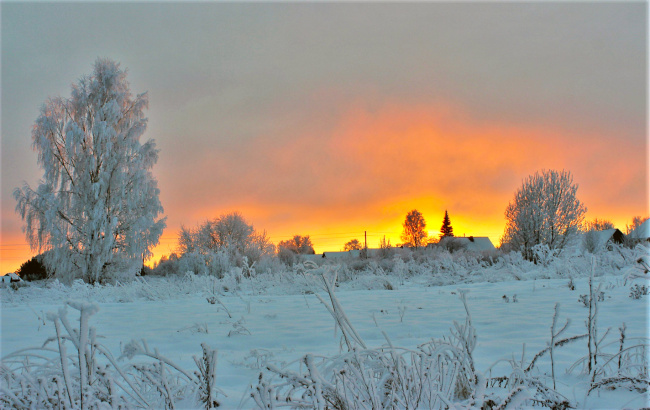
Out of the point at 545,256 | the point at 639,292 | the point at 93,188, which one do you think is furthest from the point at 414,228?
the point at 639,292

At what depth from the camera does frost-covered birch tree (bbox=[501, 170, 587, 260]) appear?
18078mm

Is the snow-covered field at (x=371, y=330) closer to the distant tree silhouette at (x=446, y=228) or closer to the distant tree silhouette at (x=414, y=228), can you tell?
the distant tree silhouette at (x=414, y=228)

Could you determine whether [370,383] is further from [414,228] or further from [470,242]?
[470,242]

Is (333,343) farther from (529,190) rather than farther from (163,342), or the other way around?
(529,190)

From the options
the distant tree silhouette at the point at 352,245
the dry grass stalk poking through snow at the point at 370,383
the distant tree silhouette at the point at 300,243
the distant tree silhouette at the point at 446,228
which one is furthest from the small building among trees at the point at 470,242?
the dry grass stalk poking through snow at the point at 370,383

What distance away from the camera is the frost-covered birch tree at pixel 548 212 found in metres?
18.1

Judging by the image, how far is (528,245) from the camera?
60.3ft

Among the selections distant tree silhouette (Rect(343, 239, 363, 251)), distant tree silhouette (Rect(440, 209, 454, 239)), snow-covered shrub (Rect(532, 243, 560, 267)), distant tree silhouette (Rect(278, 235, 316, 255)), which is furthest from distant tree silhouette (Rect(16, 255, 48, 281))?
distant tree silhouette (Rect(440, 209, 454, 239))

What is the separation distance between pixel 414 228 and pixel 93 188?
136 ft

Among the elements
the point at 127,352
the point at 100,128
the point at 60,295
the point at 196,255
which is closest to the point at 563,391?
the point at 127,352

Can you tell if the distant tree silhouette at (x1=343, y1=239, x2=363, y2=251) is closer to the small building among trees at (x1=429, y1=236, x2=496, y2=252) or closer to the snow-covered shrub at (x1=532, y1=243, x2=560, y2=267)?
the small building among trees at (x1=429, y1=236, x2=496, y2=252)

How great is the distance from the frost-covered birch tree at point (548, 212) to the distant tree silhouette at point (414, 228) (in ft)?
109

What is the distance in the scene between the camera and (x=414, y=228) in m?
52.2

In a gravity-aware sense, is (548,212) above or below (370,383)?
above
